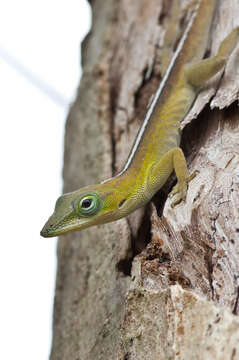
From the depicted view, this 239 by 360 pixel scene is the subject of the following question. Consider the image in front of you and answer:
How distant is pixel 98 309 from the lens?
2824mm

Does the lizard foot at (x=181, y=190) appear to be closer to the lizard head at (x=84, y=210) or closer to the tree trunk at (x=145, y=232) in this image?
the tree trunk at (x=145, y=232)

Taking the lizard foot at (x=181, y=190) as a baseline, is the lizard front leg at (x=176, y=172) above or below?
above

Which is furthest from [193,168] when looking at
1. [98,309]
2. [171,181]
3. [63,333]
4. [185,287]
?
[63,333]

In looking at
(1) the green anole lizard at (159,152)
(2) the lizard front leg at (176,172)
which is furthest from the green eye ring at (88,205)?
(2) the lizard front leg at (176,172)

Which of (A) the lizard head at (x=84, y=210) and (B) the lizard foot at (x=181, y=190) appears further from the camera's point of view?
(A) the lizard head at (x=84, y=210)

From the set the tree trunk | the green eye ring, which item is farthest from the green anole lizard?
the tree trunk

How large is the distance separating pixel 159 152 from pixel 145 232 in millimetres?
689

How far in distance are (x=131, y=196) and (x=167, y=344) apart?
142 cm

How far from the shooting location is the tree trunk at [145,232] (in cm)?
190

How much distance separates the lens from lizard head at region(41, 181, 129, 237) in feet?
9.40

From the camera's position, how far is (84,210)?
9.45 feet

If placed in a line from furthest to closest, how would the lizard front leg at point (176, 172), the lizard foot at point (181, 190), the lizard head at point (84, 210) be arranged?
the lizard head at point (84, 210) < the lizard front leg at point (176, 172) < the lizard foot at point (181, 190)

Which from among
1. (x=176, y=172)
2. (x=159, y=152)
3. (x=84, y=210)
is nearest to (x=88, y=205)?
(x=84, y=210)

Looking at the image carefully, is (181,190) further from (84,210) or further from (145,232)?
(84,210)
